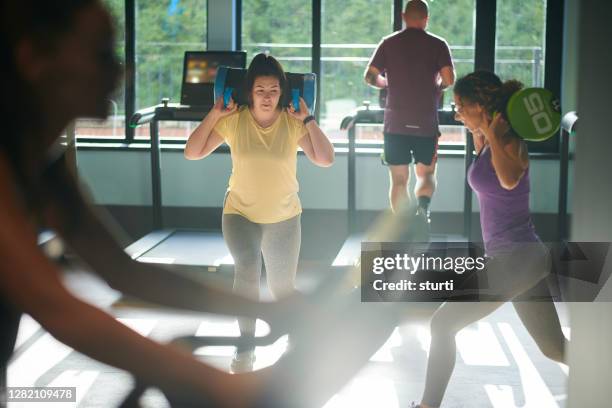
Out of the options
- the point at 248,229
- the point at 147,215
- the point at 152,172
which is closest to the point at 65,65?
the point at 248,229

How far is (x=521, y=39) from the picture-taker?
625cm

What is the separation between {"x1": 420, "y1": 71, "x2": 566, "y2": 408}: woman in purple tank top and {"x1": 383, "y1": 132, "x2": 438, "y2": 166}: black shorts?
232cm

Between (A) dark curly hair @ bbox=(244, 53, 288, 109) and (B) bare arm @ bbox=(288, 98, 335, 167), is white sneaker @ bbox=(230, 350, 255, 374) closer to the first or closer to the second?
(B) bare arm @ bbox=(288, 98, 335, 167)

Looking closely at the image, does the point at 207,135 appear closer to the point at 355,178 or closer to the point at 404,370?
the point at 404,370

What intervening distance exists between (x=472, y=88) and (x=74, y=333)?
7.27ft

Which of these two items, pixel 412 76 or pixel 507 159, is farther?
pixel 412 76

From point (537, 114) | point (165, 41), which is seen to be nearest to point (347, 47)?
point (165, 41)

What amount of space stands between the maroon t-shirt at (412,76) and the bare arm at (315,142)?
1435mm

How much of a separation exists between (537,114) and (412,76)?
329 centimetres

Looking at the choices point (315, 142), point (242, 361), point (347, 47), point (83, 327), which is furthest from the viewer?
point (347, 47)

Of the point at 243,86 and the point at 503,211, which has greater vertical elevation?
the point at 243,86

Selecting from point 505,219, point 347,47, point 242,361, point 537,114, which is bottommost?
point 242,361

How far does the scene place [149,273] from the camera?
1055mm

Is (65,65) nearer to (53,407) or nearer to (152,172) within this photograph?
(53,407)
